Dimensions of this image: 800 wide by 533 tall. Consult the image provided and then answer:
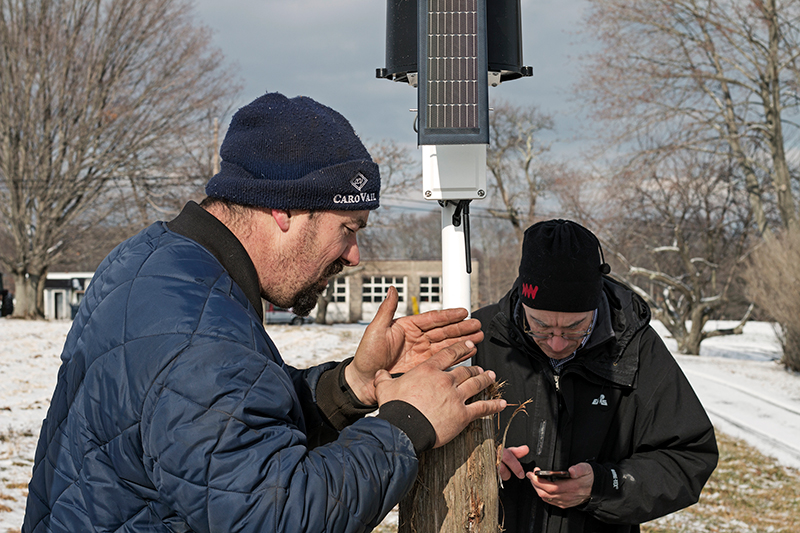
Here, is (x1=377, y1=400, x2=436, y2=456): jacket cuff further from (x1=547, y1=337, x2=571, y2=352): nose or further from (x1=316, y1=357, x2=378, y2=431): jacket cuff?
(x1=547, y1=337, x2=571, y2=352): nose

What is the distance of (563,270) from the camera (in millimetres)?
2570

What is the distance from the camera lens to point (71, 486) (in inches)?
57.2

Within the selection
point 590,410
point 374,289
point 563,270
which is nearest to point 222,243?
point 563,270

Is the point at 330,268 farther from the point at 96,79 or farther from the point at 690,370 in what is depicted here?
the point at 96,79

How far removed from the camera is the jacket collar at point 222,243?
1658 millimetres

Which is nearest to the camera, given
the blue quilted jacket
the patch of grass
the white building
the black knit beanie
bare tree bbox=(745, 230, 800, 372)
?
the blue quilted jacket

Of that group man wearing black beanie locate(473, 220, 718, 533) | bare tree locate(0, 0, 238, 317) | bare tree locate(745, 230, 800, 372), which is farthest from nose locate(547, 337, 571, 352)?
bare tree locate(0, 0, 238, 317)

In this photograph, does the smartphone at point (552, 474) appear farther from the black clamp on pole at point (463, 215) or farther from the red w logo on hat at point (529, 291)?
the black clamp on pole at point (463, 215)

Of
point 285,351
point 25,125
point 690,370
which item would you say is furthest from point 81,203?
point 690,370

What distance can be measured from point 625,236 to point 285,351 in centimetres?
1074

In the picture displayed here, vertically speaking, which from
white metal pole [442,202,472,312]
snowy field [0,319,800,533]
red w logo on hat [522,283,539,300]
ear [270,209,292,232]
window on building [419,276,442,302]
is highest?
ear [270,209,292,232]

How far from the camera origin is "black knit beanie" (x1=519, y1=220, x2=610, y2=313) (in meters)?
2.57

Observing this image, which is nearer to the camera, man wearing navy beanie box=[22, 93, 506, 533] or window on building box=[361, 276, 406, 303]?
man wearing navy beanie box=[22, 93, 506, 533]

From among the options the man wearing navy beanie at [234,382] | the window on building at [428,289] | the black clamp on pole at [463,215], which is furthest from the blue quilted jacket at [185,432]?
the window on building at [428,289]
